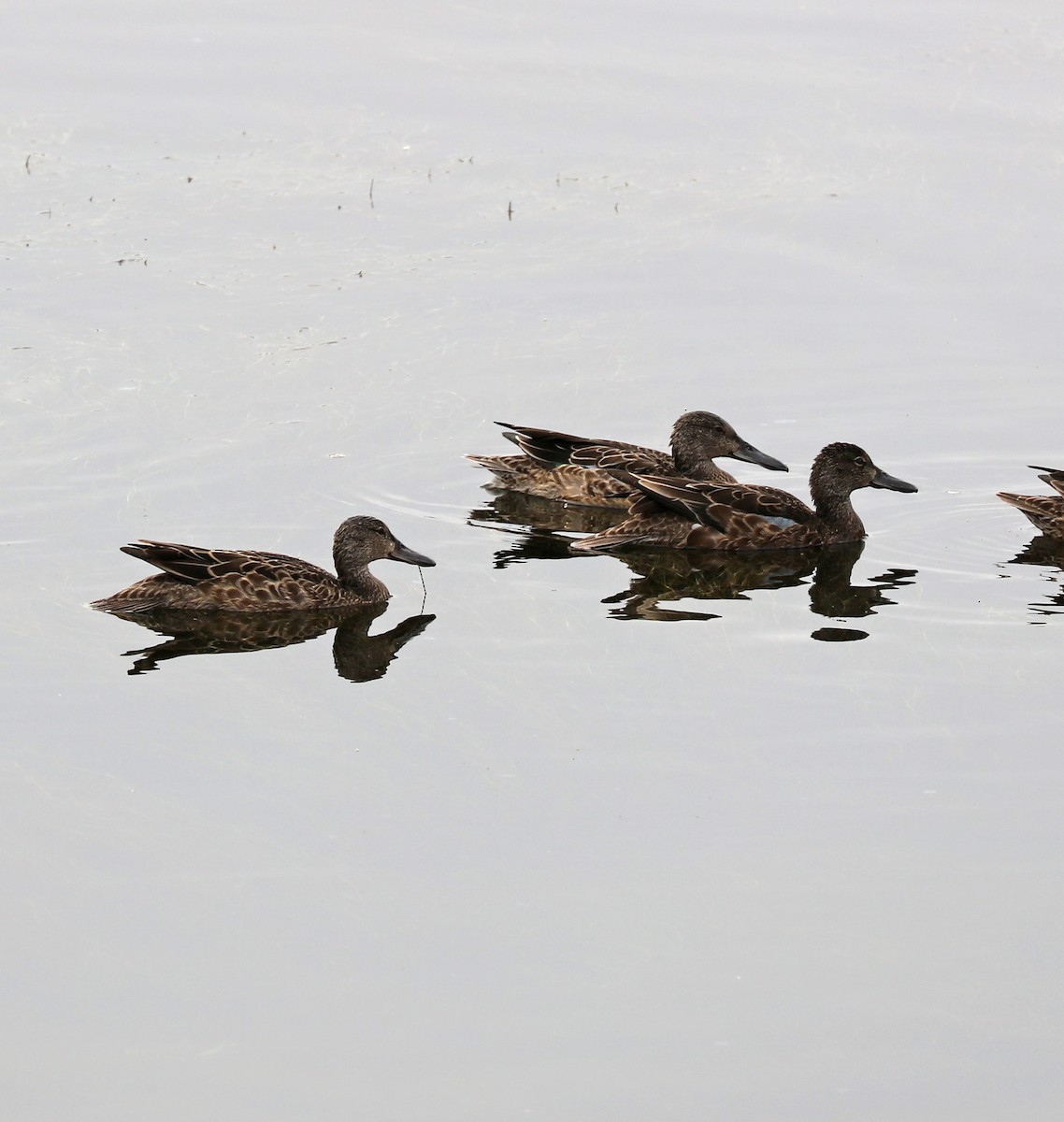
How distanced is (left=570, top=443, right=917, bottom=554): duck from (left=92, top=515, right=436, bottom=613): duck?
1873mm

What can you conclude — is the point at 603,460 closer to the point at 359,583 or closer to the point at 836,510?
the point at 836,510

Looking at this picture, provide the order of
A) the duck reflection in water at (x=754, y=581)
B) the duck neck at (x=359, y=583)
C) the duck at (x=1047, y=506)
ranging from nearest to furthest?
the duck reflection in water at (x=754, y=581)
the duck neck at (x=359, y=583)
the duck at (x=1047, y=506)

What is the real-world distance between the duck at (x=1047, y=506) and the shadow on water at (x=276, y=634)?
163 inches

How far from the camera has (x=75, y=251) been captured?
18969 millimetres

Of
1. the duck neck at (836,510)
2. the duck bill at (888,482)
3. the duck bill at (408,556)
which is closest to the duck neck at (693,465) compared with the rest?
the duck neck at (836,510)

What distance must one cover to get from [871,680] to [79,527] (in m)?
5.29

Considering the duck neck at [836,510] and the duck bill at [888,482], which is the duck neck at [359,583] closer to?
the duck neck at [836,510]

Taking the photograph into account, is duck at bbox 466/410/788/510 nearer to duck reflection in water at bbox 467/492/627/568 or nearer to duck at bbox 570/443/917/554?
duck reflection in water at bbox 467/492/627/568

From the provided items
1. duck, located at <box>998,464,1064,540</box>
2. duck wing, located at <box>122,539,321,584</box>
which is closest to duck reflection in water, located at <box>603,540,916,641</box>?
duck, located at <box>998,464,1064,540</box>

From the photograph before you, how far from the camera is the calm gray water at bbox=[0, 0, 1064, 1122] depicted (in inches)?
302

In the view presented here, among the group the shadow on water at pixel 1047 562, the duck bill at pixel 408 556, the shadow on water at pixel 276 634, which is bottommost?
the shadow on water at pixel 276 634

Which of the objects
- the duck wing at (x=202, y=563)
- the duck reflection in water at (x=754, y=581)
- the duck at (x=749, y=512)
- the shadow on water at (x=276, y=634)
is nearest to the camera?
the shadow on water at (x=276, y=634)

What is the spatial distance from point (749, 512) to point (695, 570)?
683 millimetres

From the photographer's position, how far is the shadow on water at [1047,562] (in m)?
12.2
